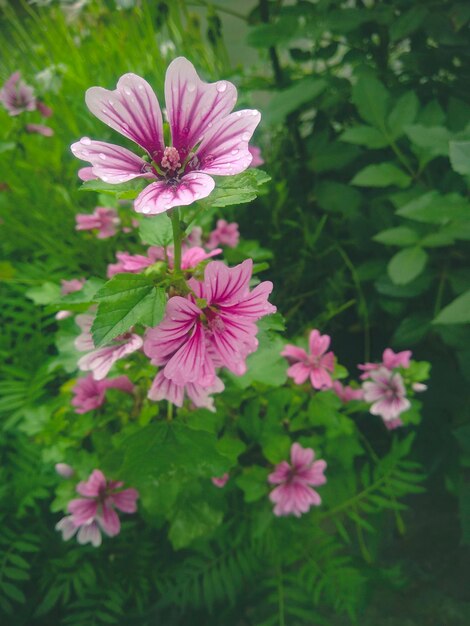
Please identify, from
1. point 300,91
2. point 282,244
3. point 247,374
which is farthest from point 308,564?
point 300,91

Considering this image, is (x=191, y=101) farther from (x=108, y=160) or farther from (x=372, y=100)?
(x=372, y=100)

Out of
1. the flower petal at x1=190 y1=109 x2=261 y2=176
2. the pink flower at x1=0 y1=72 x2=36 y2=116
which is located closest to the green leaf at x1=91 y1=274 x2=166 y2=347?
the flower petal at x1=190 y1=109 x2=261 y2=176

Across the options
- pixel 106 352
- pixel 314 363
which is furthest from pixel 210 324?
pixel 314 363

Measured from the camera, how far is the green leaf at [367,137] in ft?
3.23

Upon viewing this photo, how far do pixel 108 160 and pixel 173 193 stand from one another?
7 cm

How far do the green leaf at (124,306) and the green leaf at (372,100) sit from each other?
Answer: 25.6 inches

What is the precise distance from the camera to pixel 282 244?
1.29 metres

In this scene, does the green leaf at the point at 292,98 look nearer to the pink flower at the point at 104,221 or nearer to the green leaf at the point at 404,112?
the green leaf at the point at 404,112

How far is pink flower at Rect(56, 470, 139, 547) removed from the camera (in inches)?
31.5

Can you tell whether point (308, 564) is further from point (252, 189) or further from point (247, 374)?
point (252, 189)

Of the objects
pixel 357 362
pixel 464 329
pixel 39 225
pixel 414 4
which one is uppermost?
pixel 414 4

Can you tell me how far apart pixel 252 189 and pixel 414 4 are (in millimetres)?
781

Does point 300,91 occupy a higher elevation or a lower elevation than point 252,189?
lower

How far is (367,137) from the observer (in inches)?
38.9
